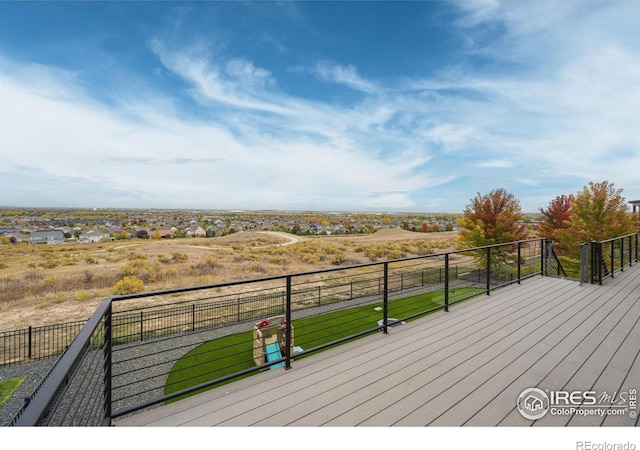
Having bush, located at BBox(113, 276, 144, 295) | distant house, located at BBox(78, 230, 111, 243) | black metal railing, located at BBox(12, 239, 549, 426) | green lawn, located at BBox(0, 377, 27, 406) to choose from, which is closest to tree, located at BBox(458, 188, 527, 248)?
black metal railing, located at BBox(12, 239, 549, 426)

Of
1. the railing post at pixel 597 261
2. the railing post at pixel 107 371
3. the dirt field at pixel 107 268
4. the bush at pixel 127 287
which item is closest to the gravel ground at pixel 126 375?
the railing post at pixel 107 371

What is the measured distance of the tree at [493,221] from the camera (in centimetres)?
1505

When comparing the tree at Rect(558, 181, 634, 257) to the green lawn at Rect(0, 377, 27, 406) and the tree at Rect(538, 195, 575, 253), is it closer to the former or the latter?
the tree at Rect(538, 195, 575, 253)

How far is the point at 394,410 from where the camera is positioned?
5.93 ft

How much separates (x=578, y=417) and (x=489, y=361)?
713 mm

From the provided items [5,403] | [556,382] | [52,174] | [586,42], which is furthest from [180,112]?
[52,174]

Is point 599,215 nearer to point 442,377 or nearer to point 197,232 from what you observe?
point 442,377

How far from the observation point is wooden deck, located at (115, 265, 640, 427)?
1751 millimetres

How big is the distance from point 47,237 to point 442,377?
41.1 metres

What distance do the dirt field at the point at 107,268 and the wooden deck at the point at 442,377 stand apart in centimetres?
1402

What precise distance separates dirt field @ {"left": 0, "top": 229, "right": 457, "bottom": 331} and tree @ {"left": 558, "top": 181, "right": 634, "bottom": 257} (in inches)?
552

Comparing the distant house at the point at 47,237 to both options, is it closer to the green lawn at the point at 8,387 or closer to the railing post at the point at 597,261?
the green lawn at the point at 8,387

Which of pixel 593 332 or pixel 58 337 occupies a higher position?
pixel 593 332

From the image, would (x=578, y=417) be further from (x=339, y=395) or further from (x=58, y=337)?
(x=58, y=337)
